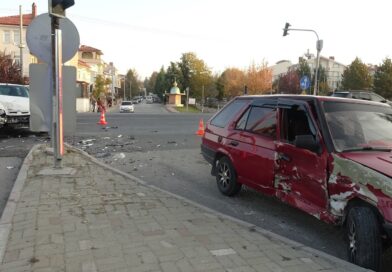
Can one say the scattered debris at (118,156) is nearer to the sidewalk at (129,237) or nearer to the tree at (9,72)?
the sidewalk at (129,237)

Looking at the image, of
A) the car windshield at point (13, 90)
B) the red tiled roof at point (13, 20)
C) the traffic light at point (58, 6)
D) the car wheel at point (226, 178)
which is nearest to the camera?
the car wheel at point (226, 178)

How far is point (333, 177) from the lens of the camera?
4.46m

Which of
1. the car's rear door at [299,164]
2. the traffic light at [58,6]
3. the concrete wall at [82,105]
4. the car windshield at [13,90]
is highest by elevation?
the traffic light at [58,6]

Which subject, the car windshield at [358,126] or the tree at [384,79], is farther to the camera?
the tree at [384,79]

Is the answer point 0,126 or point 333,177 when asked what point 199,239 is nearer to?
point 333,177

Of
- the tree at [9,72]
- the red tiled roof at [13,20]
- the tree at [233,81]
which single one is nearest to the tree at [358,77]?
the tree at [233,81]

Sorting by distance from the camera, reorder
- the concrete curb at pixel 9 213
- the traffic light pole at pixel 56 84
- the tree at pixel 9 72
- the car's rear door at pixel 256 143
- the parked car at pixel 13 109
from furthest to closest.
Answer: the tree at pixel 9 72, the parked car at pixel 13 109, the traffic light pole at pixel 56 84, the car's rear door at pixel 256 143, the concrete curb at pixel 9 213

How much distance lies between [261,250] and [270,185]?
1506mm

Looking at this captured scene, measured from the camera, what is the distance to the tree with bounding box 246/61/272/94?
74.9 meters

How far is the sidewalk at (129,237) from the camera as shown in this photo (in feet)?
12.6

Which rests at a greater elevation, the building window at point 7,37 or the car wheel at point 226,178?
the building window at point 7,37

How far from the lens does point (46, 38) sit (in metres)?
7.64

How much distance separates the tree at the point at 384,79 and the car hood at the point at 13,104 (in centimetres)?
5935

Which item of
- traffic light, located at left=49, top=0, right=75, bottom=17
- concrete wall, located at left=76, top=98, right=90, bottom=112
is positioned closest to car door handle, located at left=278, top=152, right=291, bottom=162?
traffic light, located at left=49, top=0, right=75, bottom=17
